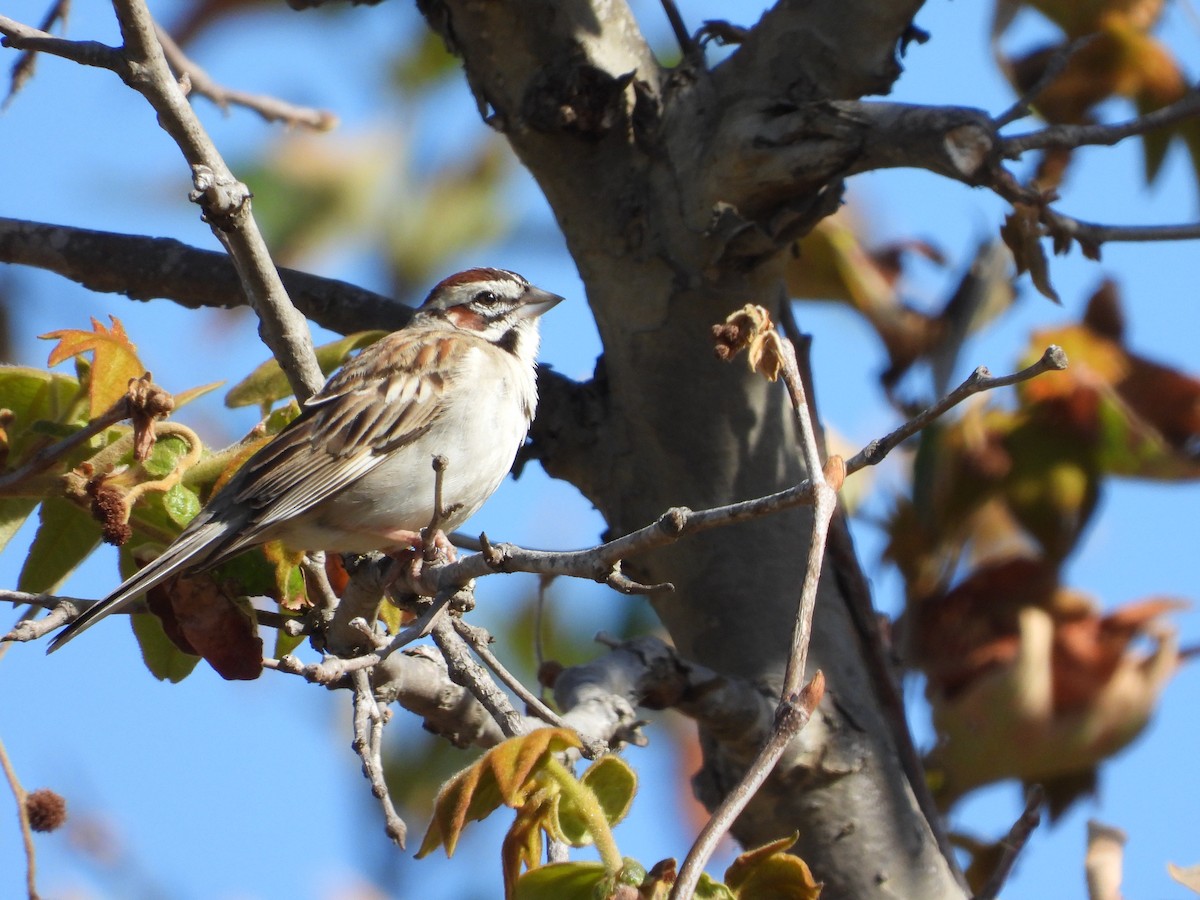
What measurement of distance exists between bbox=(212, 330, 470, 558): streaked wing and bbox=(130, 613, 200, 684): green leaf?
0.88 ft

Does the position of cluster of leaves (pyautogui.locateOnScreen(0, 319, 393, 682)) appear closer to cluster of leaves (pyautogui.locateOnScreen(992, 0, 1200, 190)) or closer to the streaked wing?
the streaked wing

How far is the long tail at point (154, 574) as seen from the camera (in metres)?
2.39

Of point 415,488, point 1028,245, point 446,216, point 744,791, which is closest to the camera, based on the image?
point 744,791

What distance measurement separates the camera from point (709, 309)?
3.13m

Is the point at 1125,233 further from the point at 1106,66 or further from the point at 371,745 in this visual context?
the point at 371,745

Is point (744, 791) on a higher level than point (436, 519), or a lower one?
lower

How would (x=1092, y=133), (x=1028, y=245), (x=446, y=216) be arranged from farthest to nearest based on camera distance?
(x=446, y=216)
(x=1028, y=245)
(x=1092, y=133)

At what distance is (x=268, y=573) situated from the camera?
8.54 ft

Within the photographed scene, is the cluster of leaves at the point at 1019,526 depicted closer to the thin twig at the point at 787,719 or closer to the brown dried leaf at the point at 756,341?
the brown dried leaf at the point at 756,341

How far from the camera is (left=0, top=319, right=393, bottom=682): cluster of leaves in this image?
90.4 inches

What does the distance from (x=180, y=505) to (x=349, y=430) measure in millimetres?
1084

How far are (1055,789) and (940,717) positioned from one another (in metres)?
0.43

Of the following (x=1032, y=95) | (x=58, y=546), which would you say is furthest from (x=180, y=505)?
(x=1032, y=95)

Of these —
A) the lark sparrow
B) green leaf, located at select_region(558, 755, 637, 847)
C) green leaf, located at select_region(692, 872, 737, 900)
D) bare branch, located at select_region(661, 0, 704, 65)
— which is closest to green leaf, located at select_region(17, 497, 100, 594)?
the lark sparrow
